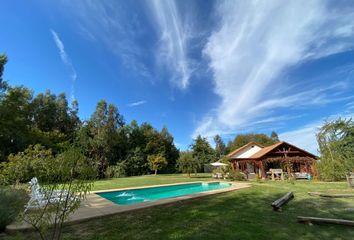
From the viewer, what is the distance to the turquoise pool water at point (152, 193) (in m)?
11.2

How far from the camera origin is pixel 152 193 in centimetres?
1340

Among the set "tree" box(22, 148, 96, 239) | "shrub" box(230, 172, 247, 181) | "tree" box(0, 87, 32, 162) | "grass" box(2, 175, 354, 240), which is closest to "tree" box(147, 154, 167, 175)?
"shrub" box(230, 172, 247, 181)

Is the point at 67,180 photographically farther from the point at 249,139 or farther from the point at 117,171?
the point at 249,139

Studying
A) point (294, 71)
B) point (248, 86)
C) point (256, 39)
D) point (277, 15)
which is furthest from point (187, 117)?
point (277, 15)

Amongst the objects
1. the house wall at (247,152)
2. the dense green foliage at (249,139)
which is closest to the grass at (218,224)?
the house wall at (247,152)

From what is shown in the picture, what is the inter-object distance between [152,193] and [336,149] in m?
13.1

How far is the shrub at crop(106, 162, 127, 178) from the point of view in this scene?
1075 inches

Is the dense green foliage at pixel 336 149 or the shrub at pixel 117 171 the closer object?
the dense green foliage at pixel 336 149

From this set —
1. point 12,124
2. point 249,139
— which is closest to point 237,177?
point 12,124

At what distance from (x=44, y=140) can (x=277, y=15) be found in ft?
86.8

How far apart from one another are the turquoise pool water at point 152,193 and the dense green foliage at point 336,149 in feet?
25.1

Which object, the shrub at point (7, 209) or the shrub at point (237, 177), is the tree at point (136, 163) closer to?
the shrub at point (237, 177)

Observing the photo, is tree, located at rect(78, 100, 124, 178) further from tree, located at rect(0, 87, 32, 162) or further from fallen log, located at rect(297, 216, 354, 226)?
fallen log, located at rect(297, 216, 354, 226)

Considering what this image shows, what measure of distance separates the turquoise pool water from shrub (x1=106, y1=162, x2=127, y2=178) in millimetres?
15047
